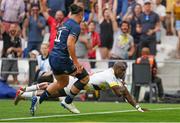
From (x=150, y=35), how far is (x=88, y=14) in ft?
8.54

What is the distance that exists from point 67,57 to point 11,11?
413 inches

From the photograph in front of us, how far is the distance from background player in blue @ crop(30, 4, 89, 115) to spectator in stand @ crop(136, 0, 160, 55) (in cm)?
871

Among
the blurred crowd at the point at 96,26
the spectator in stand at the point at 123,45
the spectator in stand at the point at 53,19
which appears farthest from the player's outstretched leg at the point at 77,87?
the spectator in stand at the point at 123,45

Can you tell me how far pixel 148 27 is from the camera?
22969mm

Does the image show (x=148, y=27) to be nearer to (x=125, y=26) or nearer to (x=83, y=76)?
(x=125, y=26)

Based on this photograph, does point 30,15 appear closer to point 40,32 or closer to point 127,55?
point 40,32

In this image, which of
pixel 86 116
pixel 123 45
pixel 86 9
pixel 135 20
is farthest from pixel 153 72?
pixel 86 116

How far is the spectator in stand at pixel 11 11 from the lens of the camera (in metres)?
24.1

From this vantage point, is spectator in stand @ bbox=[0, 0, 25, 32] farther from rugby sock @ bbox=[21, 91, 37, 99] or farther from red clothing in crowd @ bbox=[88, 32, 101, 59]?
rugby sock @ bbox=[21, 91, 37, 99]

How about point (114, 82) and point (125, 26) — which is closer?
point (114, 82)

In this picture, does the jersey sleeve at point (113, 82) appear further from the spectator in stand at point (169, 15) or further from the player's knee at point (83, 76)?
the spectator in stand at point (169, 15)

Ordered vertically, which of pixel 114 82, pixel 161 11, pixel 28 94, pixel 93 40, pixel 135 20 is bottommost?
pixel 28 94

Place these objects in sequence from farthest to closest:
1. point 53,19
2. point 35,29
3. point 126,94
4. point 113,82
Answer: point 35,29 → point 53,19 → point 113,82 → point 126,94

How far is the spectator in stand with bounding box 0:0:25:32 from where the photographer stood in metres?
24.1
